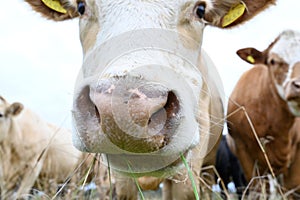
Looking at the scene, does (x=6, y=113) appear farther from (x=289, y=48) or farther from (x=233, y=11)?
(x=233, y=11)

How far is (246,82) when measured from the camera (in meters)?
6.27

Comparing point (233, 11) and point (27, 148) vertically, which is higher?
point (233, 11)

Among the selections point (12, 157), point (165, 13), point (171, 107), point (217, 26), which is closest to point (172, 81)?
point (171, 107)

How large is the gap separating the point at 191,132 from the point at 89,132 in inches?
19.8

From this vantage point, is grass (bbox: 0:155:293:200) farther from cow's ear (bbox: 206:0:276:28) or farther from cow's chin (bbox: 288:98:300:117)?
cow's ear (bbox: 206:0:276:28)

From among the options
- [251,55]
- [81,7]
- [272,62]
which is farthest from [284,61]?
[81,7]

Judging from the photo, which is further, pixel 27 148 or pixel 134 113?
pixel 27 148

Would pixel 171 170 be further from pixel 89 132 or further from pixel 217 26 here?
pixel 217 26

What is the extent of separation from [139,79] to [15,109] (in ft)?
22.2

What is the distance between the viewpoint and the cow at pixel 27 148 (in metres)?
7.89

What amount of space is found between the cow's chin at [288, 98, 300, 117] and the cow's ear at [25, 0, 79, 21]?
102 inches

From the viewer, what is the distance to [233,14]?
3799 mm

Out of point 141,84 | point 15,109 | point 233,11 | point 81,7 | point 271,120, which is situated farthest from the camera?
point 15,109

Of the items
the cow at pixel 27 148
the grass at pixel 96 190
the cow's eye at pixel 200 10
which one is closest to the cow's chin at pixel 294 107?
the grass at pixel 96 190
